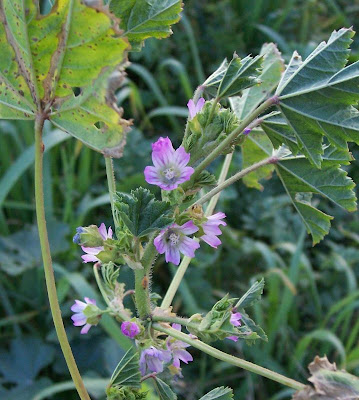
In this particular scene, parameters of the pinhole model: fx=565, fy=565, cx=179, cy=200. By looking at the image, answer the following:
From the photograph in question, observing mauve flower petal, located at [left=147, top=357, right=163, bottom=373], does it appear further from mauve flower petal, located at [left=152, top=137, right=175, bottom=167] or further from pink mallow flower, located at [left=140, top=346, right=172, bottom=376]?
mauve flower petal, located at [left=152, top=137, right=175, bottom=167]

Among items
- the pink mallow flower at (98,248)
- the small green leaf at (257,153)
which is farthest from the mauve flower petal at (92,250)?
the small green leaf at (257,153)

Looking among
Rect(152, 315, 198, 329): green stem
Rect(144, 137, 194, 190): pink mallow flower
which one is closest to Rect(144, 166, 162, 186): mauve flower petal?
Rect(144, 137, 194, 190): pink mallow flower

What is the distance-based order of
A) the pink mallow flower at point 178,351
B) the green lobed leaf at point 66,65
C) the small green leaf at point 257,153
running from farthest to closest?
the small green leaf at point 257,153
the pink mallow flower at point 178,351
the green lobed leaf at point 66,65

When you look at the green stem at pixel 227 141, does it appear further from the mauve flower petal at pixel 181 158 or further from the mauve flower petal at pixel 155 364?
the mauve flower petal at pixel 155 364

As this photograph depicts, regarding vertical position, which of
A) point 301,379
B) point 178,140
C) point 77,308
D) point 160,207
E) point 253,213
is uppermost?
point 160,207

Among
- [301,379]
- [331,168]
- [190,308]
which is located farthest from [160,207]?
[301,379]

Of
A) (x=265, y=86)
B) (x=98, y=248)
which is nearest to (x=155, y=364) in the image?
(x=98, y=248)

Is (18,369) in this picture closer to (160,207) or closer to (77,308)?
(77,308)
